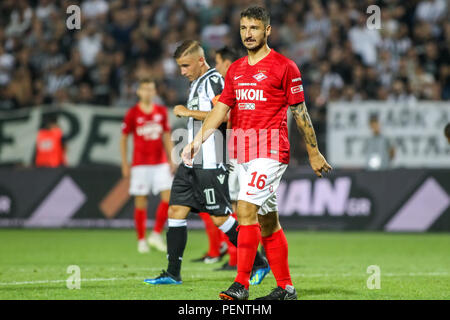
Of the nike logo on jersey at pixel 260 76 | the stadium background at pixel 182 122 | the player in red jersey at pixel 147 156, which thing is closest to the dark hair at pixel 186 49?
the nike logo on jersey at pixel 260 76

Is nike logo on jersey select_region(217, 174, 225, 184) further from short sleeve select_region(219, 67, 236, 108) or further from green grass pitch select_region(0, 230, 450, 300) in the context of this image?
short sleeve select_region(219, 67, 236, 108)

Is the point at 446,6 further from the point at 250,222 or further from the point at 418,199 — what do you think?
the point at 250,222

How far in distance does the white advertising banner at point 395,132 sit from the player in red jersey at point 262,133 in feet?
33.6

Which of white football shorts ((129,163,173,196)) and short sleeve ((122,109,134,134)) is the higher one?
short sleeve ((122,109,134,134))

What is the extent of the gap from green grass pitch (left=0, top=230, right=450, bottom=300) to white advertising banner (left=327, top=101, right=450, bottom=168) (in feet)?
7.12

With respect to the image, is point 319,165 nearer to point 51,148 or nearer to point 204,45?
point 51,148

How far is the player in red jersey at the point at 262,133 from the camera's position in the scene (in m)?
6.29

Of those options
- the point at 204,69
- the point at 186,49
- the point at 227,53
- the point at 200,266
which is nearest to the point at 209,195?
the point at 204,69

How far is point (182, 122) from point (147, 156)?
15.8ft

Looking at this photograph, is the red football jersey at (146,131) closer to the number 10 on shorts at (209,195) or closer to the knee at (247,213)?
the number 10 on shorts at (209,195)

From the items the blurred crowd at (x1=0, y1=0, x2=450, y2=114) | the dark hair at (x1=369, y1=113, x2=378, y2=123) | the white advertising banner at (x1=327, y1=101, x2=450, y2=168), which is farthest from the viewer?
the blurred crowd at (x1=0, y1=0, x2=450, y2=114)

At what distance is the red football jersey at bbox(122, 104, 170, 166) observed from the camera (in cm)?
1224

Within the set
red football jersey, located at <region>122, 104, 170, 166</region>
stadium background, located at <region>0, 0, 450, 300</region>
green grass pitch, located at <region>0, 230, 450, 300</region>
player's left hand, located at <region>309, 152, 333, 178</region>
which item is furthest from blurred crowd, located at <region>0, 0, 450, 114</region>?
player's left hand, located at <region>309, 152, 333, 178</region>

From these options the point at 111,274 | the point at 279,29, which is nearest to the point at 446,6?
the point at 279,29
